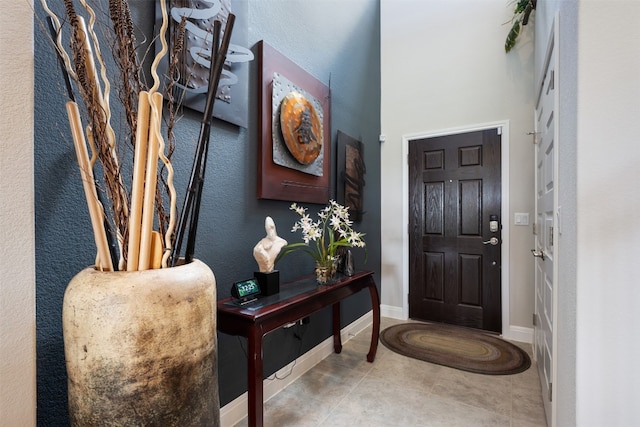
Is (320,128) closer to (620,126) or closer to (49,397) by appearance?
(620,126)

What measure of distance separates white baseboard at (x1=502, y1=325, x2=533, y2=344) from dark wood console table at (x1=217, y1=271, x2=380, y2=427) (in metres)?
1.95

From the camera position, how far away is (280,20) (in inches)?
82.8

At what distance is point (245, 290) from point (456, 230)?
2.47 meters

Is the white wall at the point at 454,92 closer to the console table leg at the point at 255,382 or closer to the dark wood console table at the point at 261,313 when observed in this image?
the dark wood console table at the point at 261,313

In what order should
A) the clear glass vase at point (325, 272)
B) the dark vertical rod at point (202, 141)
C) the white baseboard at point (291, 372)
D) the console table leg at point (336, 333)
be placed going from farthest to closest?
1. the console table leg at point (336, 333)
2. the clear glass vase at point (325, 272)
3. the white baseboard at point (291, 372)
4. the dark vertical rod at point (202, 141)

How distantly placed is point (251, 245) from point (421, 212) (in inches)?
86.6

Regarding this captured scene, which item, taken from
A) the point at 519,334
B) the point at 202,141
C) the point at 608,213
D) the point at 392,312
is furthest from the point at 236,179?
the point at 519,334

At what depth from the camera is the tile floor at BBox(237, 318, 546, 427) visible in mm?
1738

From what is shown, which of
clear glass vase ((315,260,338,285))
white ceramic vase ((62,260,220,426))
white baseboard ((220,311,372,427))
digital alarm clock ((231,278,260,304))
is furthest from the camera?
clear glass vase ((315,260,338,285))

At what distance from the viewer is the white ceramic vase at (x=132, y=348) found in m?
0.70

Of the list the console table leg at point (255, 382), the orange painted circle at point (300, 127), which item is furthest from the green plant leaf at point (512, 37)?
the console table leg at point (255, 382)

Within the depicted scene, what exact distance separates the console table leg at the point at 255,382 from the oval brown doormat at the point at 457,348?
1.65 meters

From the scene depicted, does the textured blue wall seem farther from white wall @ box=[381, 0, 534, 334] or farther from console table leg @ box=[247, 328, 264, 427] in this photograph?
console table leg @ box=[247, 328, 264, 427]

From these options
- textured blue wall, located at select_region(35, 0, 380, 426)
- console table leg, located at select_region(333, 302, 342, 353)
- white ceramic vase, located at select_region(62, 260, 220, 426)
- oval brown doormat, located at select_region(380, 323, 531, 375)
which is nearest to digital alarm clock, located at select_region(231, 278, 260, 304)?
textured blue wall, located at select_region(35, 0, 380, 426)
